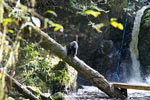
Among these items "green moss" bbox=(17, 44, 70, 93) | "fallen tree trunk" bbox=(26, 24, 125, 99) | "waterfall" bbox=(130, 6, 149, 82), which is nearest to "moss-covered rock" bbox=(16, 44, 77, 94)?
"green moss" bbox=(17, 44, 70, 93)

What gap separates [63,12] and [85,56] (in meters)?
2.46

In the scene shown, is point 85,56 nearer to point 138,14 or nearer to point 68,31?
point 68,31

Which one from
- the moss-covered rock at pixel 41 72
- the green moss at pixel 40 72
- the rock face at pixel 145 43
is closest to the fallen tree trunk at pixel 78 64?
the moss-covered rock at pixel 41 72

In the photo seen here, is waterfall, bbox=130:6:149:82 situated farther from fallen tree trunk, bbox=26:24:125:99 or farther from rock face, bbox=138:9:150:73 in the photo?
fallen tree trunk, bbox=26:24:125:99

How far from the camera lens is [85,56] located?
9273mm

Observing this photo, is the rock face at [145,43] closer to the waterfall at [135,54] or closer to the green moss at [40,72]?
the waterfall at [135,54]

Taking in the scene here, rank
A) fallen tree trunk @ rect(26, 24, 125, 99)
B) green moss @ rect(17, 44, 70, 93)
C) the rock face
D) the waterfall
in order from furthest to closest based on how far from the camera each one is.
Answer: the waterfall, the rock face, green moss @ rect(17, 44, 70, 93), fallen tree trunk @ rect(26, 24, 125, 99)

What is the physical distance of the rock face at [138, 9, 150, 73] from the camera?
30.1ft

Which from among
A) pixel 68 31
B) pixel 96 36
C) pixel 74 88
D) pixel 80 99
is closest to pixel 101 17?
pixel 96 36

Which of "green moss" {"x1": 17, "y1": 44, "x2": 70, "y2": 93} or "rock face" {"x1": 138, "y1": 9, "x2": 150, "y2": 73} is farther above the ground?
"rock face" {"x1": 138, "y1": 9, "x2": 150, "y2": 73}

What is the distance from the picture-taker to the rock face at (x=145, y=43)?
30.1 ft

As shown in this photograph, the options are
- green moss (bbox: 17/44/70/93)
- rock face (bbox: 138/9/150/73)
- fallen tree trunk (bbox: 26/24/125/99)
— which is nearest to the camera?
fallen tree trunk (bbox: 26/24/125/99)

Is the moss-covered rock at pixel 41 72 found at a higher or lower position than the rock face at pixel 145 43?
lower

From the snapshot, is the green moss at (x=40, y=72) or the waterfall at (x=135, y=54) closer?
the green moss at (x=40, y=72)
